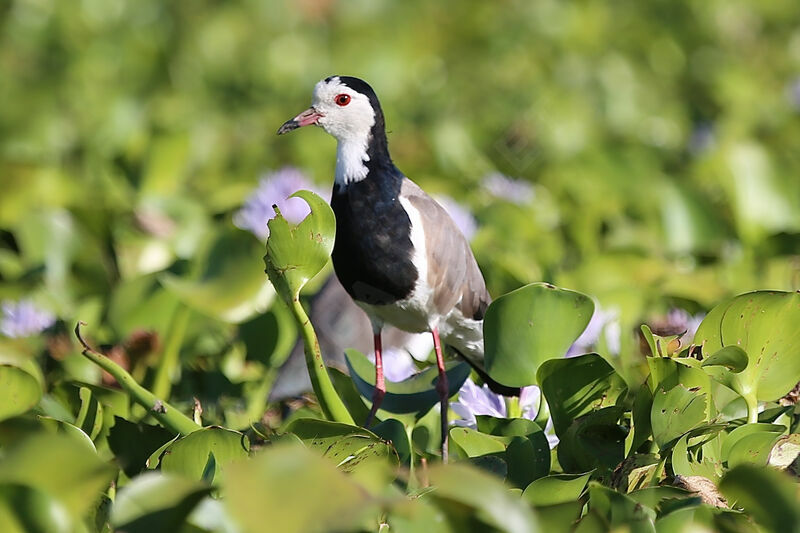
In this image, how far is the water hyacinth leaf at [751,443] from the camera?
1.58m

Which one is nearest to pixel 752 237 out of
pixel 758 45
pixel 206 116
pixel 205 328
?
pixel 205 328

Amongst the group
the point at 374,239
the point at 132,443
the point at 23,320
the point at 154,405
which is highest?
the point at 374,239

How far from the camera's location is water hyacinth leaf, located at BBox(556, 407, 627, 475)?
1.65 m

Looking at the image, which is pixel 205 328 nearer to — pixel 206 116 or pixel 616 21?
pixel 206 116

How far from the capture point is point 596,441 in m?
1.68

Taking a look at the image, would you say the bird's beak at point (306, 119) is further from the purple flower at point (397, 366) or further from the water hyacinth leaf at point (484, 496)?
the water hyacinth leaf at point (484, 496)

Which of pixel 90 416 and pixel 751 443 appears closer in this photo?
pixel 751 443

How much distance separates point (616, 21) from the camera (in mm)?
5758

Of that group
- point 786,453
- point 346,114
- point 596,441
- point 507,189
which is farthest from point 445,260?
point 507,189

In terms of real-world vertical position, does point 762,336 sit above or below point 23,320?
above

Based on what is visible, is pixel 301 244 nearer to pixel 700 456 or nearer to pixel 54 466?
pixel 54 466

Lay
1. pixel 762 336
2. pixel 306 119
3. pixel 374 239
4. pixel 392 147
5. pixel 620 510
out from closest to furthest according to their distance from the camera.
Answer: pixel 620 510
pixel 762 336
pixel 374 239
pixel 306 119
pixel 392 147

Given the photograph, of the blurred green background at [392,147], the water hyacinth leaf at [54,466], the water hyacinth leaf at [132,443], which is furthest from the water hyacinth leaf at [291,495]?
the blurred green background at [392,147]

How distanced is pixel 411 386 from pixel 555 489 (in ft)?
1.60
